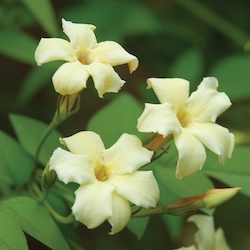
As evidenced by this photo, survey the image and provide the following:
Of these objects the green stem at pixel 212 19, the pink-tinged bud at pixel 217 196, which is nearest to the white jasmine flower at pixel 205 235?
the pink-tinged bud at pixel 217 196

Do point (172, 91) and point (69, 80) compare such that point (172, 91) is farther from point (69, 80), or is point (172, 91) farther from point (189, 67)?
point (189, 67)

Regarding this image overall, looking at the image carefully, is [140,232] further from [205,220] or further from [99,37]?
[99,37]

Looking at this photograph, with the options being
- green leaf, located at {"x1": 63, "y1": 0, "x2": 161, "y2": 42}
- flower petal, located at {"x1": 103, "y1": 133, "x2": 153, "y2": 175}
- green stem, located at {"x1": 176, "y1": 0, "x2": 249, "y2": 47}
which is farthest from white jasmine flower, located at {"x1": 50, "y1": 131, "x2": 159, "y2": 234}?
green stem, located at {"x1": 176, "y1": 0, "x2": 249, "y2": 47}

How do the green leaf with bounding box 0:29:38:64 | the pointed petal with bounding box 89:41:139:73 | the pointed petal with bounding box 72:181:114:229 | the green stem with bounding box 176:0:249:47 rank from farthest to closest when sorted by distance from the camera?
the green stem with bounding box 176:0:249:47 < the green leaf with bounding box 0:29:38:64 < the pointed petal with bounding box 89:41:139:73 < the pointed petal with bounding box 72:181:114:229

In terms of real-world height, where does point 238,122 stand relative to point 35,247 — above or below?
above

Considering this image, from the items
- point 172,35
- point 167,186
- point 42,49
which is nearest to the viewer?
point 42,49

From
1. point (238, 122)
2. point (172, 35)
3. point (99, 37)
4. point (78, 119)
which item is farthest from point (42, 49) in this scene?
point (78, 119)

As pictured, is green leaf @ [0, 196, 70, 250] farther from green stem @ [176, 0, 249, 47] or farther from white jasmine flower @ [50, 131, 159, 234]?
green stem @ [176, 0, 249, 47]
